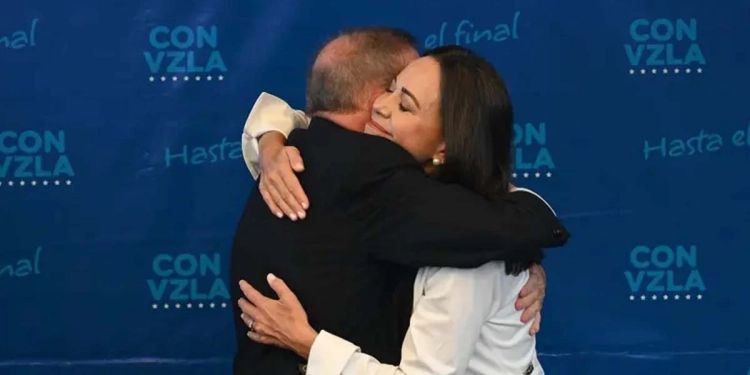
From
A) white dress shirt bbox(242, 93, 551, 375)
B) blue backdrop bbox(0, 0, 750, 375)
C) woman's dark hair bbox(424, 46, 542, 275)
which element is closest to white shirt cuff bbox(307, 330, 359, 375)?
white dress shirt bbox(242, 93, 551, 375)

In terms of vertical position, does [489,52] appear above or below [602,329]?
above

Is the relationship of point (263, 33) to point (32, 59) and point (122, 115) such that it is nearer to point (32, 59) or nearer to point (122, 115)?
point (122, 115)

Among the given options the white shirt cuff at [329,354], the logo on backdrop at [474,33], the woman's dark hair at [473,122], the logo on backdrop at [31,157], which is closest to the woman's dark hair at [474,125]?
the woman's dark hair at [473,122]

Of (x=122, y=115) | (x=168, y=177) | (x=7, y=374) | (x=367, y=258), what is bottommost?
(x=7, y=374)

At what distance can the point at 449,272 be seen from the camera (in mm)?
Answer: 1204

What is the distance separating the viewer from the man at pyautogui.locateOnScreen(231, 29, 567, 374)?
1197 millimetres

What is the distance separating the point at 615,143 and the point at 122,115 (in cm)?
115

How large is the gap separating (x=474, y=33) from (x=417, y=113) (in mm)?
973

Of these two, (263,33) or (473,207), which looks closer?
(473,207)

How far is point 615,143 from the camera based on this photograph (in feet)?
7.39

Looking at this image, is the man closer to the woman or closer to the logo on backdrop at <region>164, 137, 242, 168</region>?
the woman

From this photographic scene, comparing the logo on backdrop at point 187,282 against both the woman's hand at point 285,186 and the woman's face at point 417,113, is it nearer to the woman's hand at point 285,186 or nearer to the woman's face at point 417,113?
the woman's hand at point 285,186

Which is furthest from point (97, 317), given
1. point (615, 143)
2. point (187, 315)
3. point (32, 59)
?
point (615, 143)

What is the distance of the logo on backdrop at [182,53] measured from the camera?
7.26 feet
